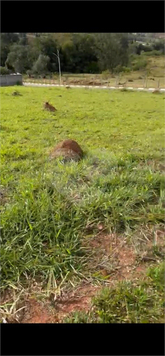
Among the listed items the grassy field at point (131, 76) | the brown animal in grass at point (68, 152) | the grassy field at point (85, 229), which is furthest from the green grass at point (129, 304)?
the grassy field at point (131, 76)

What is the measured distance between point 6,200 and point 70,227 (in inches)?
25.6

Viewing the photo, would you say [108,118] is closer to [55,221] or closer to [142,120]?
[142,120]

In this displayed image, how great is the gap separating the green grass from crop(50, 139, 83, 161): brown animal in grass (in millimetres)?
1801

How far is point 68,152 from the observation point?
3223 millimetres

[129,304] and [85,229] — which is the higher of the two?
[85,229]

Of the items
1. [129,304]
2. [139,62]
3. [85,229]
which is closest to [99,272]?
[129,304]

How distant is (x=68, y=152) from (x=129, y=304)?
2.01 meters

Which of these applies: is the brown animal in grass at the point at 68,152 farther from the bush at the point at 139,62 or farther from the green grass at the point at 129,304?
the green grass at the point at 129,304

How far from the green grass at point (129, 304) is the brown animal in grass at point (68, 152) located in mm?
1801

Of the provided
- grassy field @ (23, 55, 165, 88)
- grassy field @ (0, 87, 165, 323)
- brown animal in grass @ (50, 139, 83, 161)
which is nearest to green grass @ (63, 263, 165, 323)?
grassy field @ (0, 87, 165, 323)

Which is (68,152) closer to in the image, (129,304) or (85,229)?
(85,229)

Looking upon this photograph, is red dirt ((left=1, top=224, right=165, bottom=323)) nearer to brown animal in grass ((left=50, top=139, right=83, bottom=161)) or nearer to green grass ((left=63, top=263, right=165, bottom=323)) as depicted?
green grass ((left=63, top=263, right=165, bottom=323))

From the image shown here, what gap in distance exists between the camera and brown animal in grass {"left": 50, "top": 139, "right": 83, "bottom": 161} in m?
3.19

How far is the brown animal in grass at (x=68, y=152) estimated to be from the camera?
3186 millimetres
